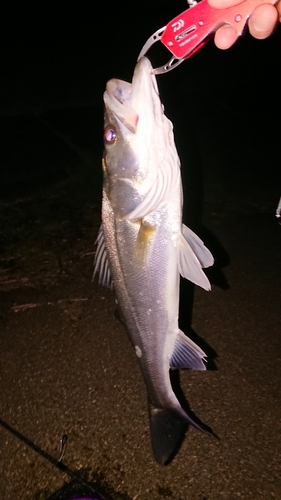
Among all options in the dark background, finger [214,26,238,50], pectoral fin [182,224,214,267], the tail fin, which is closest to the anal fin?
the tail fin

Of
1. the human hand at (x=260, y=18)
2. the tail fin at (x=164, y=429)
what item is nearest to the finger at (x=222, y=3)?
the human hand at (x=260, y=18)

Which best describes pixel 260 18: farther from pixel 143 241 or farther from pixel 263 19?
pixel 143 241

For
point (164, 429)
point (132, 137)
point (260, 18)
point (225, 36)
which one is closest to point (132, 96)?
point (132, 137)

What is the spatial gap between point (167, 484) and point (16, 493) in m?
0.97

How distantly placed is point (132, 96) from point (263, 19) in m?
0.60

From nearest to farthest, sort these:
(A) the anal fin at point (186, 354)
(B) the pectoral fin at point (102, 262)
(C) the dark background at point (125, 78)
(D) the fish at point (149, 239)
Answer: (D) the fish at point (149, 239) < (A) the anal fin at point (186, 354) < (B) the pectoral fin at point (102, 262) < (C) the dark background at point (125, 78)

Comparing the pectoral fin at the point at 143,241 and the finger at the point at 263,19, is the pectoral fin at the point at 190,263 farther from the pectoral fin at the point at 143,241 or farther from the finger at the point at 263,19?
the finger at the point at 263,19

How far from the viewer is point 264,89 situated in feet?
35.3

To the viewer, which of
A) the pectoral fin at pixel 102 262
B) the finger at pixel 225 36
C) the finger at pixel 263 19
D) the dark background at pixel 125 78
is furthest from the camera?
the dark background at pixel 125 78

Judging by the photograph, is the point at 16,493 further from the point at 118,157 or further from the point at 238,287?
the point at 238,287

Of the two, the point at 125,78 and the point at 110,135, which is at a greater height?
the point at 125,78

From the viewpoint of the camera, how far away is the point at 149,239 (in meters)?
2.05

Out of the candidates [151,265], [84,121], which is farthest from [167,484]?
[84,121]

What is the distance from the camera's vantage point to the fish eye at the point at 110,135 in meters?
2.02
